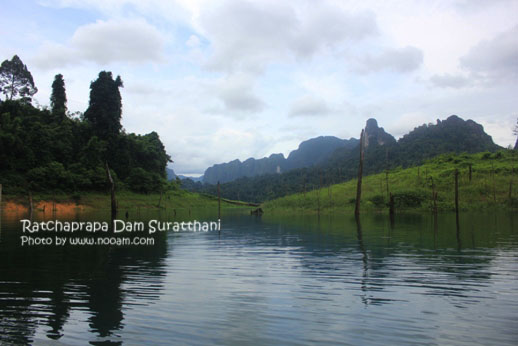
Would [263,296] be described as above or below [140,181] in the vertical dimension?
below

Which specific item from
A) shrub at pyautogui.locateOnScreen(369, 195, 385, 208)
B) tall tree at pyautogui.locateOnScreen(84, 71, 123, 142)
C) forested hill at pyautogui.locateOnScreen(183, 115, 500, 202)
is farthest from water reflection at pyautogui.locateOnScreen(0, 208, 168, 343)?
forested hill at pyautogui.locateOnScreen(183, 115, 500, 202)

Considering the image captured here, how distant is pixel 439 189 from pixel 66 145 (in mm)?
75547

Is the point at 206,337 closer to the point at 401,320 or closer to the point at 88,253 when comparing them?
the point at 401,320

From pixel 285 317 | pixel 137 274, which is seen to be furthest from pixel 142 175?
pixel 285 317

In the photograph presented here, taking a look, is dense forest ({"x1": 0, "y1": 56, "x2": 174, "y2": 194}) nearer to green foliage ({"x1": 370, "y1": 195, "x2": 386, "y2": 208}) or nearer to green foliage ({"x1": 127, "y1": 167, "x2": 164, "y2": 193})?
green foliage ({"x1": 127, "y1": 167, "x2": 164, "y2": 193})

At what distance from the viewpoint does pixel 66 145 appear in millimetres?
83375

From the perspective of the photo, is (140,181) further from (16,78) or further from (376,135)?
(376,135)

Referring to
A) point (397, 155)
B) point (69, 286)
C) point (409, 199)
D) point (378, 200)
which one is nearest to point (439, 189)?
point (409, 199)

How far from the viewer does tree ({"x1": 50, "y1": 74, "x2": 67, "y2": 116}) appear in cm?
9362

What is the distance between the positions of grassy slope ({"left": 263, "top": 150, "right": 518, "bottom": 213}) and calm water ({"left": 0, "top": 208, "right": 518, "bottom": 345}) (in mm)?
38770

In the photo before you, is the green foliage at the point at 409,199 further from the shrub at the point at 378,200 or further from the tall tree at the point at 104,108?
the tall tree at the point at 104,108

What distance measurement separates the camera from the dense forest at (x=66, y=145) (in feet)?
239

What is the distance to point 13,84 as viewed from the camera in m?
98.5

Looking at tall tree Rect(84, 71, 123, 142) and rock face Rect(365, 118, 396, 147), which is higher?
rock face Rect(365, 118, 396, 147)
